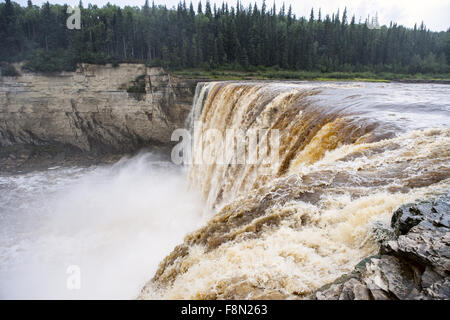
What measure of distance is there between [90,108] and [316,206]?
29.7 metres

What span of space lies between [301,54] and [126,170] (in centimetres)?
3425

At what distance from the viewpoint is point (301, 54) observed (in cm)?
4600

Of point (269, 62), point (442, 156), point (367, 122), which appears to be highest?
point (269, 62)

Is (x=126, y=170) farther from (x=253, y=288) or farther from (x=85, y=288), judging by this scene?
(x=253, y=288)

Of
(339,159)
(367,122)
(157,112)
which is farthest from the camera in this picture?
(157,112)

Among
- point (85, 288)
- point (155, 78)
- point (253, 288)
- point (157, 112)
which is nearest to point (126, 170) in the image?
point (157, 112)

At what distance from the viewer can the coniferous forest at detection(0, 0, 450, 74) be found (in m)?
34.0

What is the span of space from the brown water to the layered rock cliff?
22326mm

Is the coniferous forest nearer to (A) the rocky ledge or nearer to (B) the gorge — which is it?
(B) the gorge

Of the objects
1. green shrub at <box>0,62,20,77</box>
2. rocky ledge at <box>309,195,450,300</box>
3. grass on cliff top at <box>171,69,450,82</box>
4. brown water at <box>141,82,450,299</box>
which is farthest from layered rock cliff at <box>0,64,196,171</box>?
rocky ledge at <box>309,195,450,300</box>

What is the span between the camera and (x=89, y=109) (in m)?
29.2

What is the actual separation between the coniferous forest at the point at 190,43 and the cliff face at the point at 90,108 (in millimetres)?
1652

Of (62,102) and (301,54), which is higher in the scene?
(301,54)

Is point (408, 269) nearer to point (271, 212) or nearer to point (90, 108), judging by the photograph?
point (271, 212)
